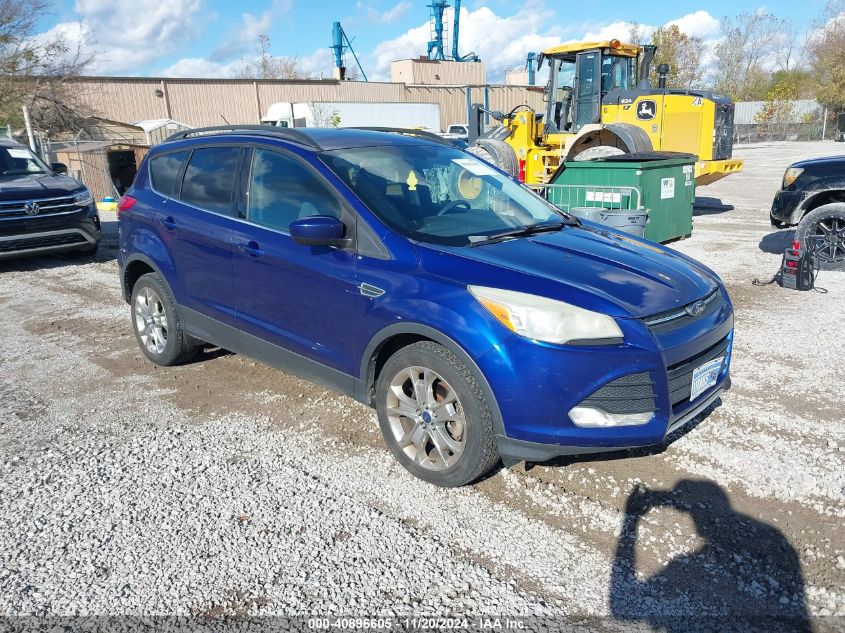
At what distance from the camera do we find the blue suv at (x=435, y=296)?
10.1 ft

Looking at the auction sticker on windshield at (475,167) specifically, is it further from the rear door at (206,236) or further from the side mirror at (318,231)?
the rear door at (206,236)

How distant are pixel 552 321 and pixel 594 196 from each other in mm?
6864

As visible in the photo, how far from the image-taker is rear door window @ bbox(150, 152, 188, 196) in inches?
198

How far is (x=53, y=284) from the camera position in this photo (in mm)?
8766

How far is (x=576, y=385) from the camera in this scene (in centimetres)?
303

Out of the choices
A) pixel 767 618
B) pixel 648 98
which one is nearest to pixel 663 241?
pixel 648 98

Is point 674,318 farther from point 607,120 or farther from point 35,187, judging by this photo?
point 607,120

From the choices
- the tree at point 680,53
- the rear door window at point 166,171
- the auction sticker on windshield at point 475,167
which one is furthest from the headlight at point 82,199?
the tree at point 680,53

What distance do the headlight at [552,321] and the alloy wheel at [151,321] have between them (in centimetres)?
324

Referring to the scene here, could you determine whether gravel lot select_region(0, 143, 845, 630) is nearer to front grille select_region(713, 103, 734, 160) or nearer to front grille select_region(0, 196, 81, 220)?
front grille select_region(0, 196, 81, 220)

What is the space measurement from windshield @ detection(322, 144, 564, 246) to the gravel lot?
138cm

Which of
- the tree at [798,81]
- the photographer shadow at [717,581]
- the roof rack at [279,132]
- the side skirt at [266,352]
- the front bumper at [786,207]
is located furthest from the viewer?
the tree at [798,81]

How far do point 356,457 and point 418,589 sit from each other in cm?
121

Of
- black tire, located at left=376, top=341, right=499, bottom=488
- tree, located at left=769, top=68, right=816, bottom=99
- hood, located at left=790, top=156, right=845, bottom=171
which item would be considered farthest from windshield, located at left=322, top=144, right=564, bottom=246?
tree, located at left=769, top=68, right=816, bottom=99
